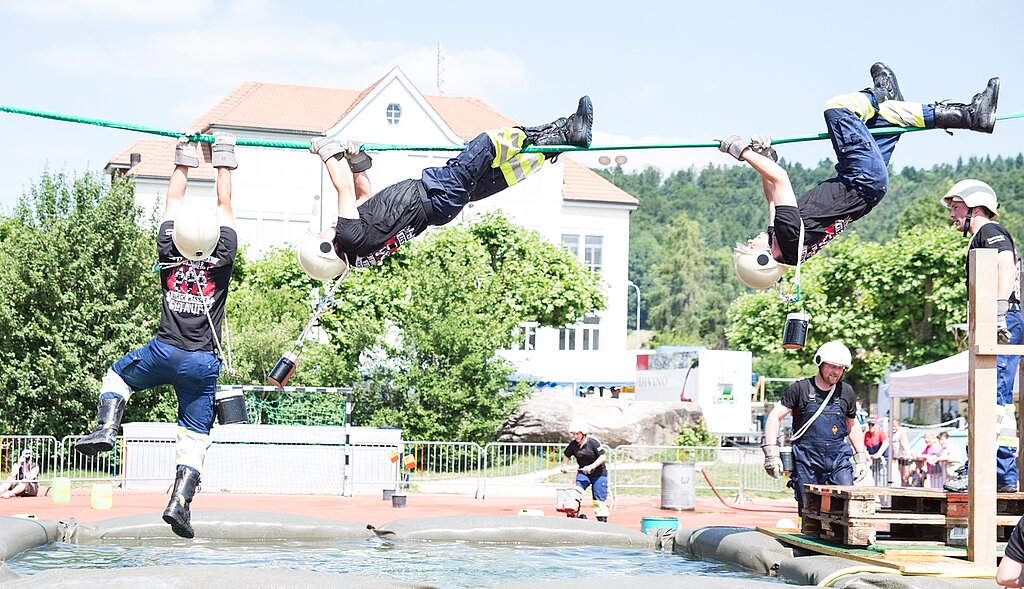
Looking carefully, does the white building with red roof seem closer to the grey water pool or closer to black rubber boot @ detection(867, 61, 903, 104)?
the grey water pool

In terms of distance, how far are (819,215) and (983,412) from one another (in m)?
1.97

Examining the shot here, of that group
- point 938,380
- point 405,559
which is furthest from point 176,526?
point 938,380

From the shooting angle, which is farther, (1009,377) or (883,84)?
(1009,377)

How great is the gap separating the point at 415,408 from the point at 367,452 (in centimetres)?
557

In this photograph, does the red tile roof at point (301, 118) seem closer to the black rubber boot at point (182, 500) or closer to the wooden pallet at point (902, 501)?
the black rubber boot at point (182, 500)

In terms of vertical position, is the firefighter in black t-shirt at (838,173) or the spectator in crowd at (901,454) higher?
the firefighter in black t-shirt at (838,173)

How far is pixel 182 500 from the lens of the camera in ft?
27.7

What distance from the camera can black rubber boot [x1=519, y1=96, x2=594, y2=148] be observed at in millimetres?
8734

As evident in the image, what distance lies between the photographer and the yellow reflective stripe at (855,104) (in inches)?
326

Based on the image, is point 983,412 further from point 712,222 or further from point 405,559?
point 712,222

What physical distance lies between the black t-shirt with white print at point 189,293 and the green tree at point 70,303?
16843 millimetres

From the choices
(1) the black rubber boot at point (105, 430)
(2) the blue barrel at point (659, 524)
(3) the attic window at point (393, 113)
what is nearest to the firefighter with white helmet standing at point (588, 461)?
(2) the blue barrel at point (659, 524)

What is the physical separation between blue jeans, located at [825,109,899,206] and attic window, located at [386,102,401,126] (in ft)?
127

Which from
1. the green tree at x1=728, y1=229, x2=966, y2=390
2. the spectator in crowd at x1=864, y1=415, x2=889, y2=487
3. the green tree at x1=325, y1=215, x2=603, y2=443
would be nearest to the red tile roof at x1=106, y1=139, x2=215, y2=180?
the green tree at x1=325, y1=215, x2=603, y2=443
